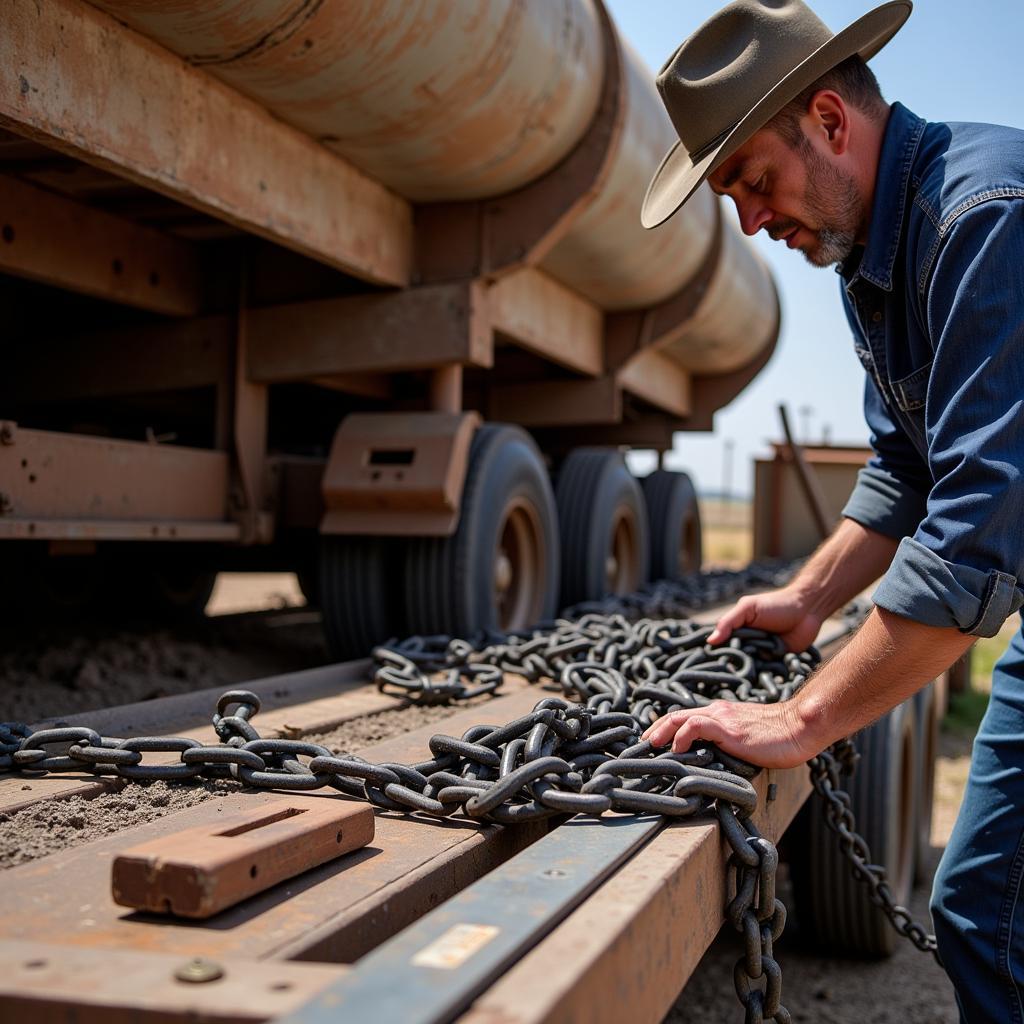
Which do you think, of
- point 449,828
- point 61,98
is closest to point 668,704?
point 449,828

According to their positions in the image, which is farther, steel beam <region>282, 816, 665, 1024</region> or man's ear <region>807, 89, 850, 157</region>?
man's ear <region>807, 89, 850, 157</region>

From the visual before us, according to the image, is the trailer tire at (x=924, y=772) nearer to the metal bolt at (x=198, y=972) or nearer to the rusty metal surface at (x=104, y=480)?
the rusty metal surface at (x=104, y=480)

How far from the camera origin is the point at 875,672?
6.05 feet

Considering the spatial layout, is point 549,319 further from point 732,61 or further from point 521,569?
point 732,61

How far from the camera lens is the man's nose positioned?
229 cm

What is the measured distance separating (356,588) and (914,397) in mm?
2624

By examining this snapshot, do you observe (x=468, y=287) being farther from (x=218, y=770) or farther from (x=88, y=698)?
(x=218, y=770)

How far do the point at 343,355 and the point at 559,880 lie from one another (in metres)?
3.43

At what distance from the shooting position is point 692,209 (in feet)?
21.6

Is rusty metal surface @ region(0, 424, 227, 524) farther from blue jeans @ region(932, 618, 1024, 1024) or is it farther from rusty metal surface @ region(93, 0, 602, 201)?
blue jeans @ region(932, 618, 1024, 1024)

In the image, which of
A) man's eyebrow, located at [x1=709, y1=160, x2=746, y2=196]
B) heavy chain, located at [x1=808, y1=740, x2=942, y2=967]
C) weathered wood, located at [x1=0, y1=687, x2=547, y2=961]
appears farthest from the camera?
heavy chain, located at [x1=808, y1=740, x2=942, y2=967]

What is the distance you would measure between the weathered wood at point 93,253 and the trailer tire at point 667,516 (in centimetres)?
445

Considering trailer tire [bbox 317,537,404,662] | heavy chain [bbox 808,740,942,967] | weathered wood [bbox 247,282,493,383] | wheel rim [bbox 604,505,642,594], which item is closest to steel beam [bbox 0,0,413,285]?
weathered wood [bbox 247,282,493,383]

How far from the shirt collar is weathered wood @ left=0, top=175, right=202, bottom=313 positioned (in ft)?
9.25
